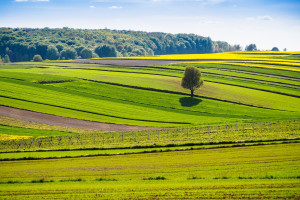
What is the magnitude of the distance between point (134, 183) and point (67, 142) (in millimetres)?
25237

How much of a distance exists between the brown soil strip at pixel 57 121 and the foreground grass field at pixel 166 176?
2299 centimetres

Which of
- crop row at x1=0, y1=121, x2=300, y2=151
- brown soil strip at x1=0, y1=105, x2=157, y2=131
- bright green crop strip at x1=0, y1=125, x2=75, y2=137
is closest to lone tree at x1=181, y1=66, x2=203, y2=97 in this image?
brown soil strip at x1=0, y1=105, x2=157, y2=131

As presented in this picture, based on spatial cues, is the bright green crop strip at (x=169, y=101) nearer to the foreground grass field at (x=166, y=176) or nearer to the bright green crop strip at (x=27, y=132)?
the bright green crop strip at (x=27, y=132)

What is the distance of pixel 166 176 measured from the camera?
99.9ft

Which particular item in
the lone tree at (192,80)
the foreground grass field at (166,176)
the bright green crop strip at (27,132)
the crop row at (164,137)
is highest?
the lone tree at (192,80)

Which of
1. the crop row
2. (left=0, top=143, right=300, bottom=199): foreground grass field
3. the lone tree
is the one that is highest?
the lone tree

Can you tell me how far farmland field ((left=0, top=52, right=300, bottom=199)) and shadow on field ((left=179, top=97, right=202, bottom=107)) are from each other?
0.21m

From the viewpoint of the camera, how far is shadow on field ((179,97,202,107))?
79775 millimetres

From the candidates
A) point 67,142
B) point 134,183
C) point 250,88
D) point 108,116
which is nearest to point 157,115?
point 108,116

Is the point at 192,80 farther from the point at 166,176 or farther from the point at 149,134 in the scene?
the point at 166,176

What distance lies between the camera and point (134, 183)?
28.6 meters

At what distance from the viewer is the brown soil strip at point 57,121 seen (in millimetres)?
63500

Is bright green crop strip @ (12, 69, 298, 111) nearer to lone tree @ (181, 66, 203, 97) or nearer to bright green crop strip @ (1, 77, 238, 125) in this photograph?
lone tree @ (181, 66, 203, 97)

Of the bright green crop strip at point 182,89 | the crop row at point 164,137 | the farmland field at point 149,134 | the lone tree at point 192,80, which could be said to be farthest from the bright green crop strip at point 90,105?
the bright green crop strip at point 182,89
